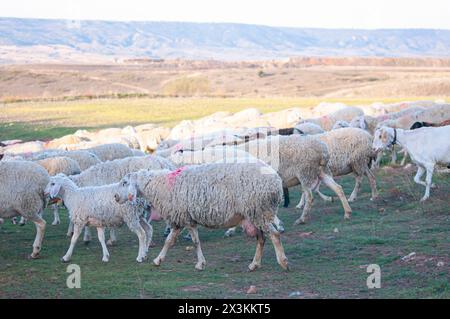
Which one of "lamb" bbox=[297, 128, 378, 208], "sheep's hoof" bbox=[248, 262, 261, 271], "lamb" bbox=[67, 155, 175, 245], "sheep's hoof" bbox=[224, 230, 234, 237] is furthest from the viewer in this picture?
"lamb" bbox=[297, 128, 378, 208]

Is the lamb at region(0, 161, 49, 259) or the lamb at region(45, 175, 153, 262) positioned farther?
the lamb at region(0, 161, 49, 259)

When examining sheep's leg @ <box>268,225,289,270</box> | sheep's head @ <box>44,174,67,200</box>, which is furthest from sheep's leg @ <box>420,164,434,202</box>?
sheep's head @ <box>44,174,67,200</box>

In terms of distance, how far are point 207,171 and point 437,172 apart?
7649 mm

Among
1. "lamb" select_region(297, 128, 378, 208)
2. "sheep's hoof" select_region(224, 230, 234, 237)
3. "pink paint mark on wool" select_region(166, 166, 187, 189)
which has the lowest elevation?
"sheep's hoof" select_region(224, 230, 234, 237)

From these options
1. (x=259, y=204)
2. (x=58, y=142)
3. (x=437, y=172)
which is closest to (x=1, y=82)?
(x=58, y=142)

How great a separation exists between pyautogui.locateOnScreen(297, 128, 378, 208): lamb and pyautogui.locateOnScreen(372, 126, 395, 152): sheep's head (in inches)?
6.0

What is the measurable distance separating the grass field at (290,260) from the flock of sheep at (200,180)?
1.01 ft

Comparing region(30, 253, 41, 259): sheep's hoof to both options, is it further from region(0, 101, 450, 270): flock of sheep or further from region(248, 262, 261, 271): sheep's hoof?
region(248, 262, 261, 271): sheep's hoof

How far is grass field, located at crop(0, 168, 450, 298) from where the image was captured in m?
8.78

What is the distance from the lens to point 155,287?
9039mm

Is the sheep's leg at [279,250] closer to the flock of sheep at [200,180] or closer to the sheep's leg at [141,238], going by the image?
the flock of sheep at [200,180]

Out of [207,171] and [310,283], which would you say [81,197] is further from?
[310,283]

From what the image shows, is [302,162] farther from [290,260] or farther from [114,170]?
[114,170]

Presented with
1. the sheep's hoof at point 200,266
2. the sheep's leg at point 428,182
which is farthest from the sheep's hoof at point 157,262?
the sheep's leg at point 428,182
